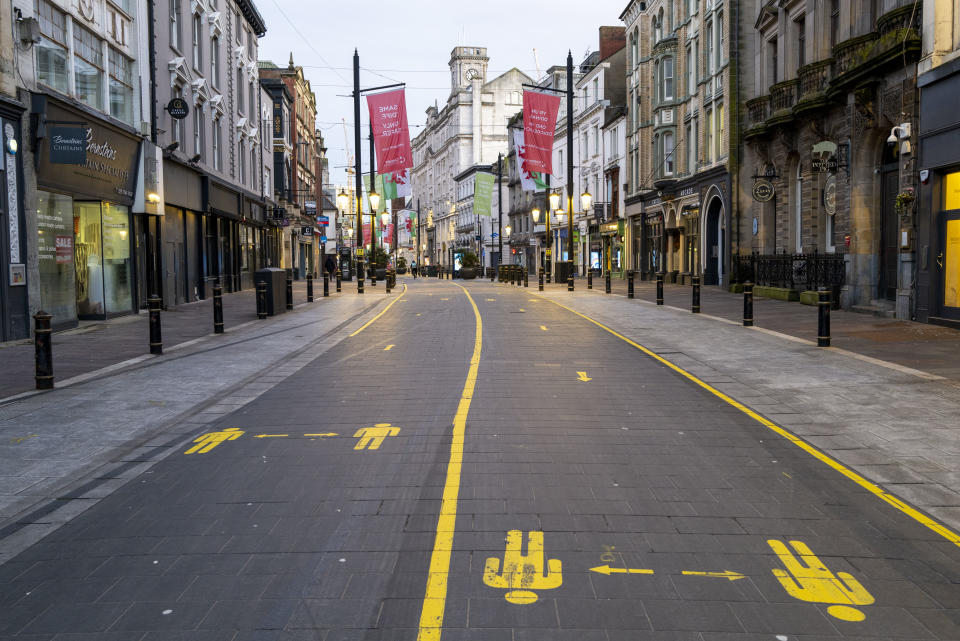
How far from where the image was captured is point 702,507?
19.3 feet

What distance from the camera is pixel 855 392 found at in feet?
34.0

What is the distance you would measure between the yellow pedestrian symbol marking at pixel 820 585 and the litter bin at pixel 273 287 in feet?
64.5

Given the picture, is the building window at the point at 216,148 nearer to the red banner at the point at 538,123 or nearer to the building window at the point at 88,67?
the red banner at the point at 538,123

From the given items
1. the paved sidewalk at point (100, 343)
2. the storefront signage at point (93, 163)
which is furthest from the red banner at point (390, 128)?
the storefront signage at point (93, 163)

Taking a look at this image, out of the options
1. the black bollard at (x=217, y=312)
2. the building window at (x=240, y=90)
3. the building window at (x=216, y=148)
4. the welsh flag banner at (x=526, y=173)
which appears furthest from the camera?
the building window at (x=240, y=90)

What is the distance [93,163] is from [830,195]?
66.8 ft

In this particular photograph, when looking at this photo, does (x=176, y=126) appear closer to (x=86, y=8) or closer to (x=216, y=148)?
(x=216, y=148)

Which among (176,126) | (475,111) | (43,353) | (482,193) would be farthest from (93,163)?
(475,111)

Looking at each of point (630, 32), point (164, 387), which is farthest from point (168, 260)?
point (630, 32)

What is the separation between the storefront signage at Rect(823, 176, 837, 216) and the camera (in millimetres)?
24825

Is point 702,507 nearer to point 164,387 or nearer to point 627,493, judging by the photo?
point 627,493

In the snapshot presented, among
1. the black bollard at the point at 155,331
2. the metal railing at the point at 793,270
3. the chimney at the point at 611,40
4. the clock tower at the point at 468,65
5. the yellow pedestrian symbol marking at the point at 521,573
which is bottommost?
the yellow pedestrian symbol marking at the point at 521,573

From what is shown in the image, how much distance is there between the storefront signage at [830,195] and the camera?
24825 millimetres

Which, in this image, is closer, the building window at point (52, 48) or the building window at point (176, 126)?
the building window at point (52, 48)
